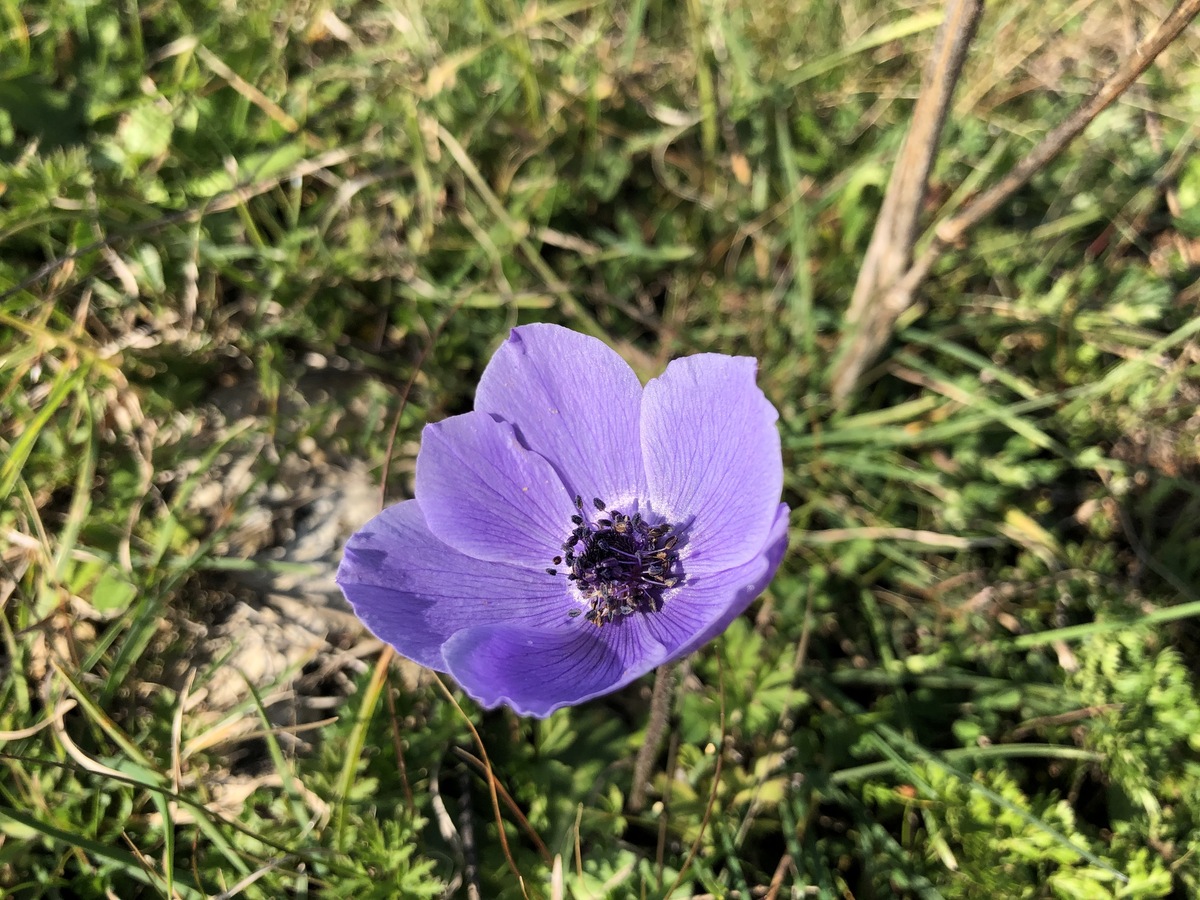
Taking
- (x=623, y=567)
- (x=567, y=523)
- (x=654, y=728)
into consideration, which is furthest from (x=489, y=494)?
(x=654, y=728)

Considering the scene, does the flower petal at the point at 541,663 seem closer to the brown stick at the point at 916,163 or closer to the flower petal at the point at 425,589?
the flower petal at the point at 425,589

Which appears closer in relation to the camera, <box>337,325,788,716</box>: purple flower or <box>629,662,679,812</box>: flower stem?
<box>337,325,788,716</box>: purple flower

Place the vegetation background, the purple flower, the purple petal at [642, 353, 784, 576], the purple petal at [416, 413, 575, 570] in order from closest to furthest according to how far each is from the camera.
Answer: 1. the purple petal at [642, 353, 784, 576]
2. the purple flower
3. the purple petal at [416, 413, 575, 570]
4. the vegetation background

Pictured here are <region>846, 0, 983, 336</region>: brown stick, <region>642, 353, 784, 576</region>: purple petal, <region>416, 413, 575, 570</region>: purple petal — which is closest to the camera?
<region>642, 353, 784, 576</region>: purple petal

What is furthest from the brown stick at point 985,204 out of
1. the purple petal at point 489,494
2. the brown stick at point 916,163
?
the purple petal at point 489,494

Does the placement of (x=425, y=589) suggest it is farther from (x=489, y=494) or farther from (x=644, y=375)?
(x=644, y=375)

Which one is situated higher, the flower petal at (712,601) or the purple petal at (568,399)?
the purple petal at (568,399)

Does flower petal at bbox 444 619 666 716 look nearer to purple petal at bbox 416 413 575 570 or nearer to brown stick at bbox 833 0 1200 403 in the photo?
purple petal at bbox 416 413 575 570

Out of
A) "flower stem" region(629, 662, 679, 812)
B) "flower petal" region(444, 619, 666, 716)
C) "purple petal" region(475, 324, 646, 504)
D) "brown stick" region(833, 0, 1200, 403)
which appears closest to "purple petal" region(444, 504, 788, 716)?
"flower petal" region(444, 619, 666, 716)
